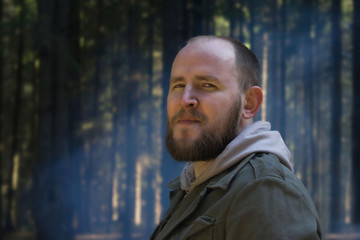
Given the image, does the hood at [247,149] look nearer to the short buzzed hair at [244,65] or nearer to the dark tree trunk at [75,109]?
the short buzzed hair at [244,65]

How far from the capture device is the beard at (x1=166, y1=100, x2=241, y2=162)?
1464 millimetres

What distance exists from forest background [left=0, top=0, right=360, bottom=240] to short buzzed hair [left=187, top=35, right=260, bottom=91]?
5584mm

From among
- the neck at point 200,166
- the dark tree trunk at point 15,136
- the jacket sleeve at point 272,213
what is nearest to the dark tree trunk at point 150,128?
the dark tree trunk at point 15,136

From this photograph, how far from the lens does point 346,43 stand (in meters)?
9.45

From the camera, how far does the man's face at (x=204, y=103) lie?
1457mm

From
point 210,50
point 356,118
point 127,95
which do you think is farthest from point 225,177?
point 356,118

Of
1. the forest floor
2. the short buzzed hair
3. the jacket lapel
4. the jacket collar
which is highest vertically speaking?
the short buzzed hair

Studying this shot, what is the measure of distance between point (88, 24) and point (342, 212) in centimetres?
793

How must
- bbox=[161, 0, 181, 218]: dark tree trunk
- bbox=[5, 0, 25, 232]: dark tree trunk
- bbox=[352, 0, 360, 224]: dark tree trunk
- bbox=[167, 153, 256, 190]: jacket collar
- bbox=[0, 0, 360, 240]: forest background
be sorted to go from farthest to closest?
bbox=[5, 0, 25, 232]: dark tree trunk, bbox=[352, 0, 360, 224]: dark tree trunk, bbox=[0, 0, 360, 240]: forest background, bbox=[161, 0, 181, 218]: dark tree trunk, bbox=[167, 153, 256, 190]: jacket collar

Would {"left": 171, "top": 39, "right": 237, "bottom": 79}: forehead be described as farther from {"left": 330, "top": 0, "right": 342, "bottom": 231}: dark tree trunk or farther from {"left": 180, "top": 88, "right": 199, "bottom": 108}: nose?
{"left": 330, "top": 0, "right": 342, "bottom": 231}: dark tree trunk

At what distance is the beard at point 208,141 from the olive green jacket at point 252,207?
0.11 meters

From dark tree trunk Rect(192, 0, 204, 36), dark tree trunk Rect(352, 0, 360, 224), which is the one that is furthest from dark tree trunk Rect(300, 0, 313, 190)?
dark tree trunk Rect(192, 0, 204, 36)

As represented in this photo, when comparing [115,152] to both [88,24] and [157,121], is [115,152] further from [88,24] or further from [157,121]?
[88,24]

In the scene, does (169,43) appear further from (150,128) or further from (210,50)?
(210,50)
